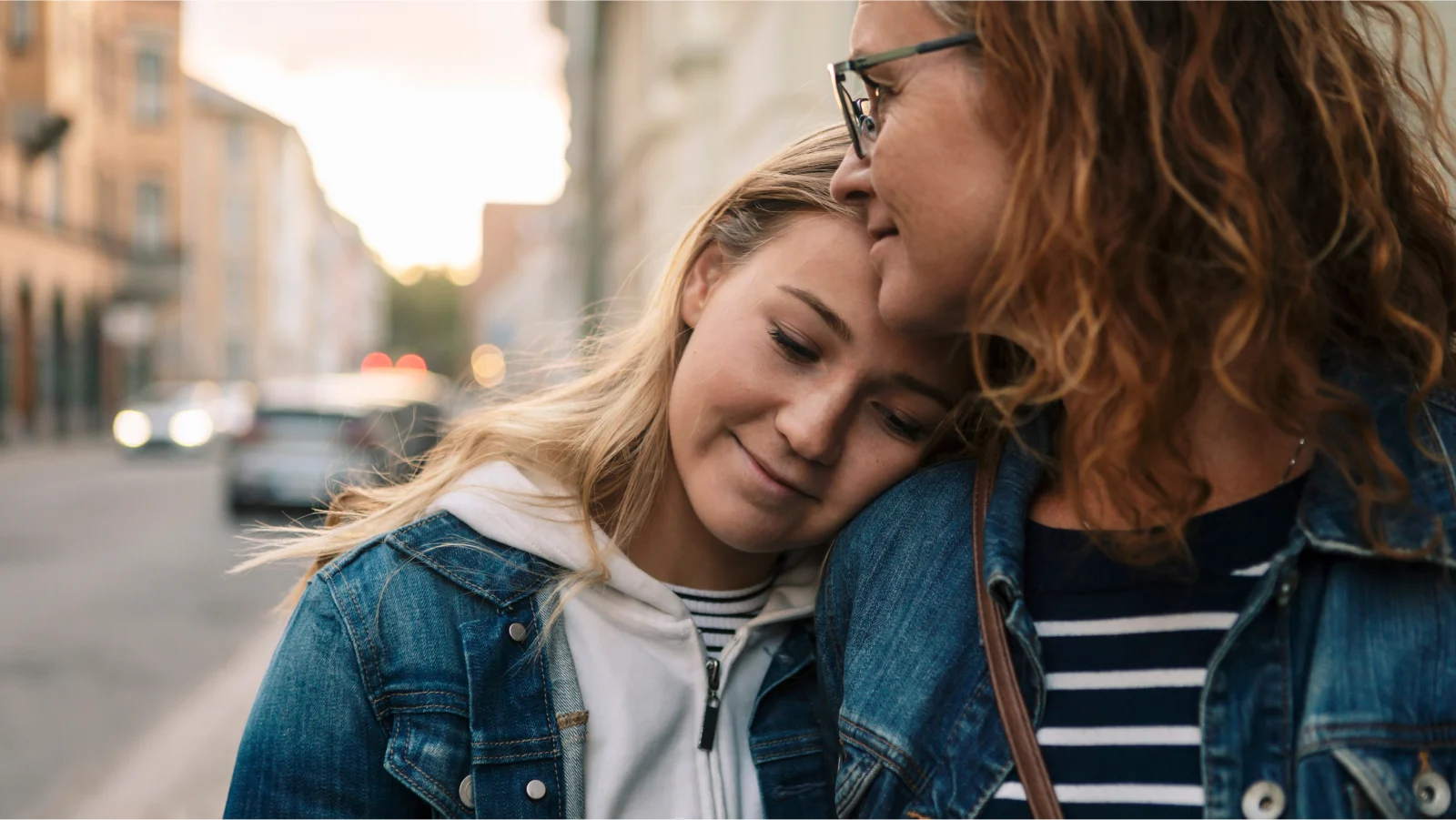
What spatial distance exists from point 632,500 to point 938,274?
70cm

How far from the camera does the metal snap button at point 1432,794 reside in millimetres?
1219

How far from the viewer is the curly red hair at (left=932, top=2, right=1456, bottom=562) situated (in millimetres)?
1317

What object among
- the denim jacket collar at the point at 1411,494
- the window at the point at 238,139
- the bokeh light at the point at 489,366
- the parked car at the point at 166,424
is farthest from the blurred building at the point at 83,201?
the denim jacket collar at the point at 1411,494

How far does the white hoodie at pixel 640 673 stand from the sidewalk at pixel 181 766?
103 inches

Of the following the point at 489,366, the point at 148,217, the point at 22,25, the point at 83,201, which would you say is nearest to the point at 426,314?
the point at 148,217

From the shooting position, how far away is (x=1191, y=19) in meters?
1.32

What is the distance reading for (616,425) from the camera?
2.06 meters

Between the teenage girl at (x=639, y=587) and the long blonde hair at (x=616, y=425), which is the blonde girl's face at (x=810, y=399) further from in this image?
the long blonde hair at (x=616, y=425)

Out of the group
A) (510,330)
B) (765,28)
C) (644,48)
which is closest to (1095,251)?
(765,28)

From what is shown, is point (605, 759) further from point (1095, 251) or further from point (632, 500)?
point (1095, 251)

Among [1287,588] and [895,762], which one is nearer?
[1287,588]

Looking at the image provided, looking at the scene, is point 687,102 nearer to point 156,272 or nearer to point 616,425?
point 616,425

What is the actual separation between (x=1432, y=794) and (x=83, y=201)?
117ft

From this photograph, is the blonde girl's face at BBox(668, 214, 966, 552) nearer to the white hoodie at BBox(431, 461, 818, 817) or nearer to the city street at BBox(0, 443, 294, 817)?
the white hoodie at BBox(431, 461, 818, 817)
